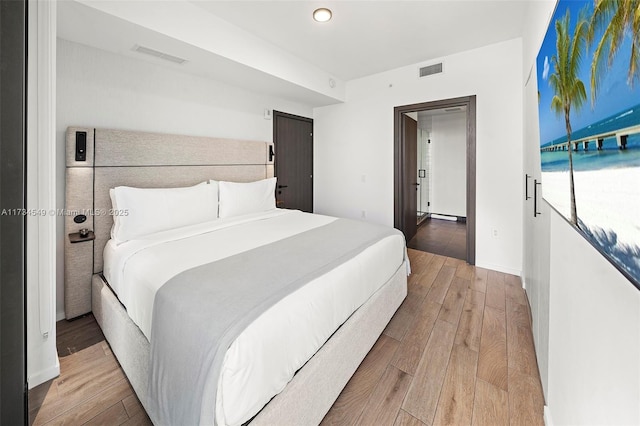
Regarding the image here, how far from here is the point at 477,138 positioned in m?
3.46

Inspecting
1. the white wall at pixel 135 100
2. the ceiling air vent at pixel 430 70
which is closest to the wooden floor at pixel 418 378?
the white wall at pixel 135 100

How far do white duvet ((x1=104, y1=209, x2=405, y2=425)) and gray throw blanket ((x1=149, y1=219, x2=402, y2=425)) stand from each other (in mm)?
51

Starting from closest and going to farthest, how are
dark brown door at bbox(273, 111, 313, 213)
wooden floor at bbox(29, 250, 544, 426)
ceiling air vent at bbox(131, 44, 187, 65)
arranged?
wooden floor at bbox(29, 250, 544, 426) → ceiling air vent at bbox(131, 44, 187, 65) → dark brown door at bbox(273, 111, 313, 213)

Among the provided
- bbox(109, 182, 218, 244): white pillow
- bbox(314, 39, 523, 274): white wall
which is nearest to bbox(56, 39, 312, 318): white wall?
bbox(109, 182, 218, 244): white pillow

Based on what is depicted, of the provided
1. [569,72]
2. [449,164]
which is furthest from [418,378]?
[449,164]

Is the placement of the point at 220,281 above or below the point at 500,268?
above

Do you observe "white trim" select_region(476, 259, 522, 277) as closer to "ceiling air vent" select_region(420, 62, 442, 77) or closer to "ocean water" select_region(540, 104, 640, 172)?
"ceiling air vent" select_region(420, 62, 442, 77)

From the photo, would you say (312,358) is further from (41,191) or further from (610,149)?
(41,191)

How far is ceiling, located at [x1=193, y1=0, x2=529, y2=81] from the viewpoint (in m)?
2.51

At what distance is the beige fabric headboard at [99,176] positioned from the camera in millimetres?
2250

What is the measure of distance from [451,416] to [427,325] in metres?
0.85

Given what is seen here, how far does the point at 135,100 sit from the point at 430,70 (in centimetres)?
349

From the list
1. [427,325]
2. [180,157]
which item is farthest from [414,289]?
[180,157]

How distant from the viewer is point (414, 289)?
9.53ft
